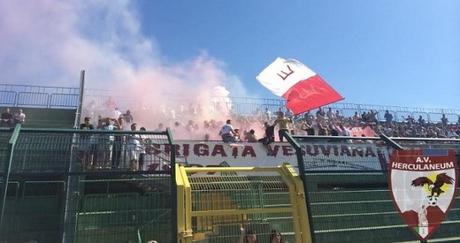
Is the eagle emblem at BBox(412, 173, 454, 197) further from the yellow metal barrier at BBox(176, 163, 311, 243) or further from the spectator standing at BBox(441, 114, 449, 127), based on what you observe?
the spectator standing at BBox(441, 114, 449, 127)

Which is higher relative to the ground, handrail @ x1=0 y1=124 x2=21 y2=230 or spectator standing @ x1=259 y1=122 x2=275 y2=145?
spectator standing @ x1=259 y1=122 x2=275 y2=145

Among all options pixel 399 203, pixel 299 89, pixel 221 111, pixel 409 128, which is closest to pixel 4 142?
pixel 399 203

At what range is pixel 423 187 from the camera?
7004mm

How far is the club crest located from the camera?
693 cm

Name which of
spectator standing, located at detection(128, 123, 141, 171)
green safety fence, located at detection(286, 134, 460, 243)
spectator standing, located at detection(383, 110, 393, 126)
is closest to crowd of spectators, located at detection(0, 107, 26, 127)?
spectator standing, located at detection(128, 123, 141, 171)

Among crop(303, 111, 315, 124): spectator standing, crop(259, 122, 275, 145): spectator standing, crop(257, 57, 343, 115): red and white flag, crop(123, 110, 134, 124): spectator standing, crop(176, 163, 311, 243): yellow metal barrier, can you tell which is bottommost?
crop(176, 163, 311, 243): yellow metal barrier

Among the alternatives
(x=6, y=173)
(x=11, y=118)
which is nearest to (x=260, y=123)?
(x=11, y=118)

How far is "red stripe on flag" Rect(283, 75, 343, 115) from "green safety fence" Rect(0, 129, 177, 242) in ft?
24.4

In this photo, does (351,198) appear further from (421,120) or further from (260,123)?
(421,120)

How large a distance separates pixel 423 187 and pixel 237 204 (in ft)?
8.79

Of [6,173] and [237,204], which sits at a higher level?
[6,173]

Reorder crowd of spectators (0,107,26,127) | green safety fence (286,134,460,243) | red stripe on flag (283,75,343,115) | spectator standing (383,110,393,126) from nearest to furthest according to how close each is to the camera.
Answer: green safety fence (286,134,460,243)
red stripe on flag (283,75,343,115)
crowd of spectators (0,107,26,127)
spectator standing (383,110,393,126)

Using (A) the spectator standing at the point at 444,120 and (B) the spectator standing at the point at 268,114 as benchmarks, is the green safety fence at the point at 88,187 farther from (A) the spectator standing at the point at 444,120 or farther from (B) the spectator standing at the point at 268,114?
(A) the spectator standing at the point at 444,120

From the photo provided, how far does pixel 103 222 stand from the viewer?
20.1 feet
